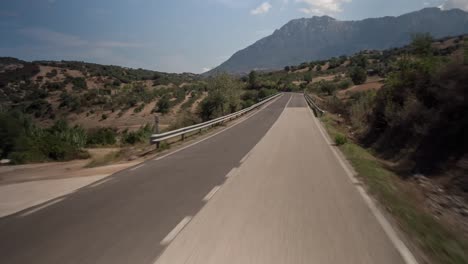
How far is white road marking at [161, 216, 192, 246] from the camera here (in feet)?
17.6

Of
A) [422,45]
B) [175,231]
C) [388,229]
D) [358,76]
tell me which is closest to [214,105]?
[422,45]

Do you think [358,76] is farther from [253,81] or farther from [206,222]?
[206,222]

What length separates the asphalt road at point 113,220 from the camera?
498cm

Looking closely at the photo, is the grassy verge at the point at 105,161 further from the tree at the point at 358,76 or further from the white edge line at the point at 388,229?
the tree at the point at 358,76

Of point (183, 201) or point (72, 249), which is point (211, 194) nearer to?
point (183, 201)

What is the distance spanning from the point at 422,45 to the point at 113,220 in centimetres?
1959

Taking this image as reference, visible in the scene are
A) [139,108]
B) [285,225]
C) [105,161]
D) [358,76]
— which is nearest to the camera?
[285,225]

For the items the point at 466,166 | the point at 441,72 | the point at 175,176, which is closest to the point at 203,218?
the point at 175,176

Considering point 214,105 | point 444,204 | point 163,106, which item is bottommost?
point 163,106

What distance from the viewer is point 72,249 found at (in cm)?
511

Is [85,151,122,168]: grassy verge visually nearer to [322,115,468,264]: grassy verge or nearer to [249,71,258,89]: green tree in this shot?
[322,115,468,264]: grassy verge

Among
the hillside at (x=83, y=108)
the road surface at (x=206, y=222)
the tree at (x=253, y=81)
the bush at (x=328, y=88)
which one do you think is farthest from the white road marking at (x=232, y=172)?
the tree at (x=253, y=81)

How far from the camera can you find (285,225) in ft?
19.8

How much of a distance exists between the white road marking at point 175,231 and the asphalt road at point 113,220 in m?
0.07
